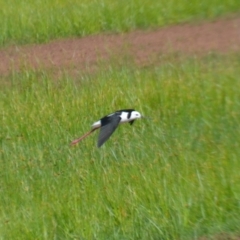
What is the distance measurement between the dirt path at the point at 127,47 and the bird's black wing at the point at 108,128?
2.53 meters

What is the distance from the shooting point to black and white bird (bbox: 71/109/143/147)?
6.16 m

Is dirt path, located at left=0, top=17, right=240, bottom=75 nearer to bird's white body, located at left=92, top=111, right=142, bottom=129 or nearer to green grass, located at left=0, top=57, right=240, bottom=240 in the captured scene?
green grass, located at left=0, top=57, right=240, bottom=240

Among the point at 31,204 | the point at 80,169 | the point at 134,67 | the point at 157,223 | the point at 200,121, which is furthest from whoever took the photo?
the point at 134,67

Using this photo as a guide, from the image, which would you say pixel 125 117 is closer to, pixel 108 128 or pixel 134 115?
pixel 134 115

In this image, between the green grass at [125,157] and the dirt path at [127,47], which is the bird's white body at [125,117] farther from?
the dirt path at [127,47]

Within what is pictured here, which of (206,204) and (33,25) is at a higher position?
(33,25)

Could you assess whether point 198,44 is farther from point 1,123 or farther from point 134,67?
point 1,123

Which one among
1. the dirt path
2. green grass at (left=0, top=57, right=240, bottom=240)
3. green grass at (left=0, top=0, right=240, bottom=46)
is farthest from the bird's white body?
green grass at (left=0, top=0, right=240, bottom=46)

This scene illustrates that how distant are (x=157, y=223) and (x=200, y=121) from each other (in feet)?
6.26

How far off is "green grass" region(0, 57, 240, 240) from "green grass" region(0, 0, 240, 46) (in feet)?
6.44

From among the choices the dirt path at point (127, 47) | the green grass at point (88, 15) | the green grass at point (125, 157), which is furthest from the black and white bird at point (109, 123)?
the green grass at point (88, 15)

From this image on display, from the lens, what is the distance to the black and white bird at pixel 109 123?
6160 mm

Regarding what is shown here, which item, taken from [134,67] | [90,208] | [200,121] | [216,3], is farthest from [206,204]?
[216,3]

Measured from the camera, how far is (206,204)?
525 centimetres
